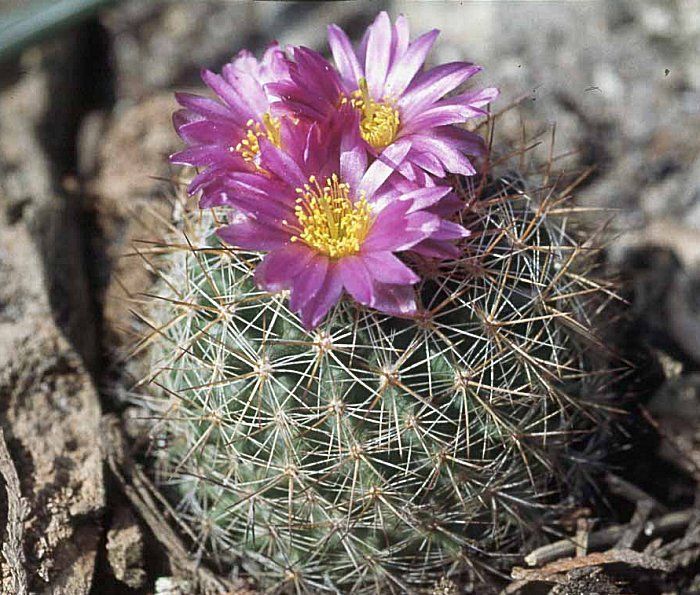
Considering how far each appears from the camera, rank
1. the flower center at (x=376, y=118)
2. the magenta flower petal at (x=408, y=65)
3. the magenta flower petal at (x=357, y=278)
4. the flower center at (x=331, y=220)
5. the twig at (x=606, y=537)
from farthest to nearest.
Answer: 1. the twig at (x=606, y=537)
2. the magenta flower petal at (x=408, y=65)
3. the flower center at (x=376, y=118)
4. the flower center at (x=331, y=220)
5. the magenta flower petal at (x=357, y=278)

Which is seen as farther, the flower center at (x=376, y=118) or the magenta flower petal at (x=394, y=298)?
the flower center at (x=376, y=118)

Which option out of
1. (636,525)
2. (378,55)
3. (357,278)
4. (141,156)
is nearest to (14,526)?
(357,278)

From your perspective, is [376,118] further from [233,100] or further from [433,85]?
[233,100]

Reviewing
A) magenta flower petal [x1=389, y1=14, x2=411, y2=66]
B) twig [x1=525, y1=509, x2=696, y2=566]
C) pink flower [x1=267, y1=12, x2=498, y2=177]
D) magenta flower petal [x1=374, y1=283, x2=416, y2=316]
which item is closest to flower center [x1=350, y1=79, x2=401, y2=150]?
pink flower [x1=267, y1=12, x2=498, y2=177]

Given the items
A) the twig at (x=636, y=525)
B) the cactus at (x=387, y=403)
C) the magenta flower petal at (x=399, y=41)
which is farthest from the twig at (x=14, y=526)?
the twig at (x=636, y=525)

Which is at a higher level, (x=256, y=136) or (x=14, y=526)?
(x=256, y=136)

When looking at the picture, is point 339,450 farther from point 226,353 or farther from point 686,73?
point 686,73

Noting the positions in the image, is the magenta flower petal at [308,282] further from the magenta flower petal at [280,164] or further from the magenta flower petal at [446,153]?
the magenta flower petal at [446,153]

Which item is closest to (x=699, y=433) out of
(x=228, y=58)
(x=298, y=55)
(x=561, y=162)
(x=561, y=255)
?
(x=561, y=255)
